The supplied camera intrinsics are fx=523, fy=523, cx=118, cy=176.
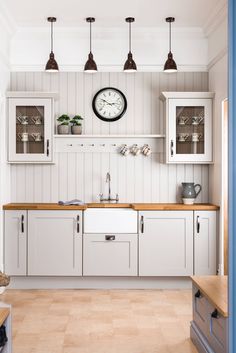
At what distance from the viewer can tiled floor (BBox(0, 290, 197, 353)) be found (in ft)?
12.7

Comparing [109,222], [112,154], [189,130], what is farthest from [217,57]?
[109,222]

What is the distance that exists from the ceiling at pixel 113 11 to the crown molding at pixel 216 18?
1 centimetres

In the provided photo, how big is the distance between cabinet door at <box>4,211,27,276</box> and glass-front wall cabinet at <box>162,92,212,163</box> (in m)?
1.79

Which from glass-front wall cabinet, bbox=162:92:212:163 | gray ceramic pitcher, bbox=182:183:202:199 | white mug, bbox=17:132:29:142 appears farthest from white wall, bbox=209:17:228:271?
white mug, bbox=17:132:29:142

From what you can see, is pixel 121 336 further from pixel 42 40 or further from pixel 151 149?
pixel 42 40

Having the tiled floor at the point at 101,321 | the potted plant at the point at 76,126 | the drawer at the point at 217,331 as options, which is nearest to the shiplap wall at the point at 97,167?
the potted plant at the point at 76,126

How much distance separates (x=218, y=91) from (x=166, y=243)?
1768 mm

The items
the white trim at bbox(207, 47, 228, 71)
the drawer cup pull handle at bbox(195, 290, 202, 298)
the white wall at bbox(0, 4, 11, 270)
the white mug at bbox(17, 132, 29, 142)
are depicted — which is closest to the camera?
the drawer cup pull handle at bbox(195, 290, 202, 298)

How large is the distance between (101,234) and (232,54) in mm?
3686

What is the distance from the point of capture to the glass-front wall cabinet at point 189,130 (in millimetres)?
5945

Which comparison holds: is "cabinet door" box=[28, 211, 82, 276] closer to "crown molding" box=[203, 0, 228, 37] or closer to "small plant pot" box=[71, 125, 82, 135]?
"small plant pot" box=[71, 125, 82, 135]

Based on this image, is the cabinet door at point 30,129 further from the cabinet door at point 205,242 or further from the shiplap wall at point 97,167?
the cabinet door at point 205,242

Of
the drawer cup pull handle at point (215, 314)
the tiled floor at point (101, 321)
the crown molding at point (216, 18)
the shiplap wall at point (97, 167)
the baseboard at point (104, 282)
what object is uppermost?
the crown molding at point (216, 18)

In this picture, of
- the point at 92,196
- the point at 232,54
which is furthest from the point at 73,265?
the point at 232,54
